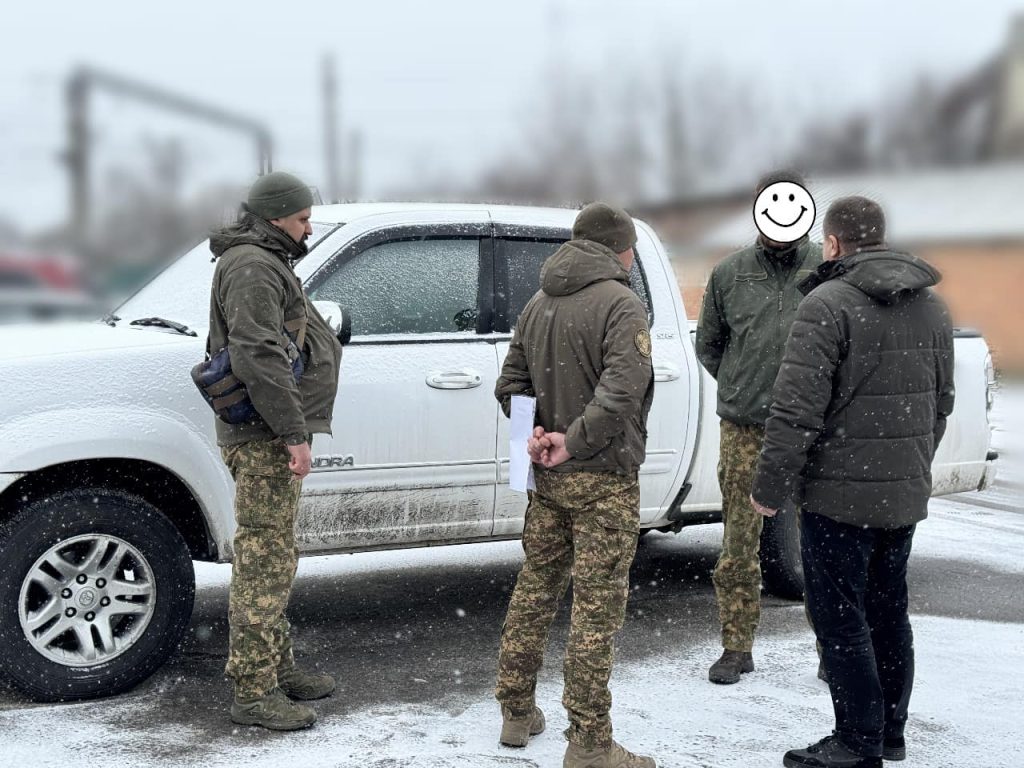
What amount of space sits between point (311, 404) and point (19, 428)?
1010mm

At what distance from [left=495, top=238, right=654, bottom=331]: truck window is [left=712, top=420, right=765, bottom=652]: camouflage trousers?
776mm

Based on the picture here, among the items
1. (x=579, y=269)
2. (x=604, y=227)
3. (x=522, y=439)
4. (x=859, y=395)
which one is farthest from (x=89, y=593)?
(x=859, y=395)

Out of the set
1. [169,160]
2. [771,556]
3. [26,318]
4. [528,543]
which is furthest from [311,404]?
[169,160]

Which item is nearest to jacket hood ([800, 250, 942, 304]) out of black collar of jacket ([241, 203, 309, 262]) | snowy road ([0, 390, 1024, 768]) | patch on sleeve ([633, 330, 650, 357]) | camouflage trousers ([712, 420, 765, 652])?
patch on sleeve ([633, 330, 650, 357])

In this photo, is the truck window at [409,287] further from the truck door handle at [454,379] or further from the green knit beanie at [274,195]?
the green knit beanie at [274,195]

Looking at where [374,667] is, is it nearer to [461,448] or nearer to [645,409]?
[461,448]

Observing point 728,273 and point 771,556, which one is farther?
point 771,556

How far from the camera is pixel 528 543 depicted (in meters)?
4.18

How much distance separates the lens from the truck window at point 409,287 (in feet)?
17.0

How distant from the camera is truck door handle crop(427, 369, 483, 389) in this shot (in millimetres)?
5152

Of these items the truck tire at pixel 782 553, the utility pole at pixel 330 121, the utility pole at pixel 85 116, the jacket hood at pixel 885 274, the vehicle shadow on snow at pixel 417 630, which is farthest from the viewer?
the utility pole at pixel 330 121

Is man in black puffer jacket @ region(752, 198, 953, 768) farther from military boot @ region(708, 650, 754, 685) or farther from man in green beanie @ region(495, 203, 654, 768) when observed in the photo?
military boot @ region(708, 650, 754, 685)

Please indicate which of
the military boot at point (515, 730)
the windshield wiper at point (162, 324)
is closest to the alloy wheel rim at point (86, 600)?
the windshield wiper at point (162, 324)

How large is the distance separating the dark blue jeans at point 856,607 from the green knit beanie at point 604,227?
3.35ft
